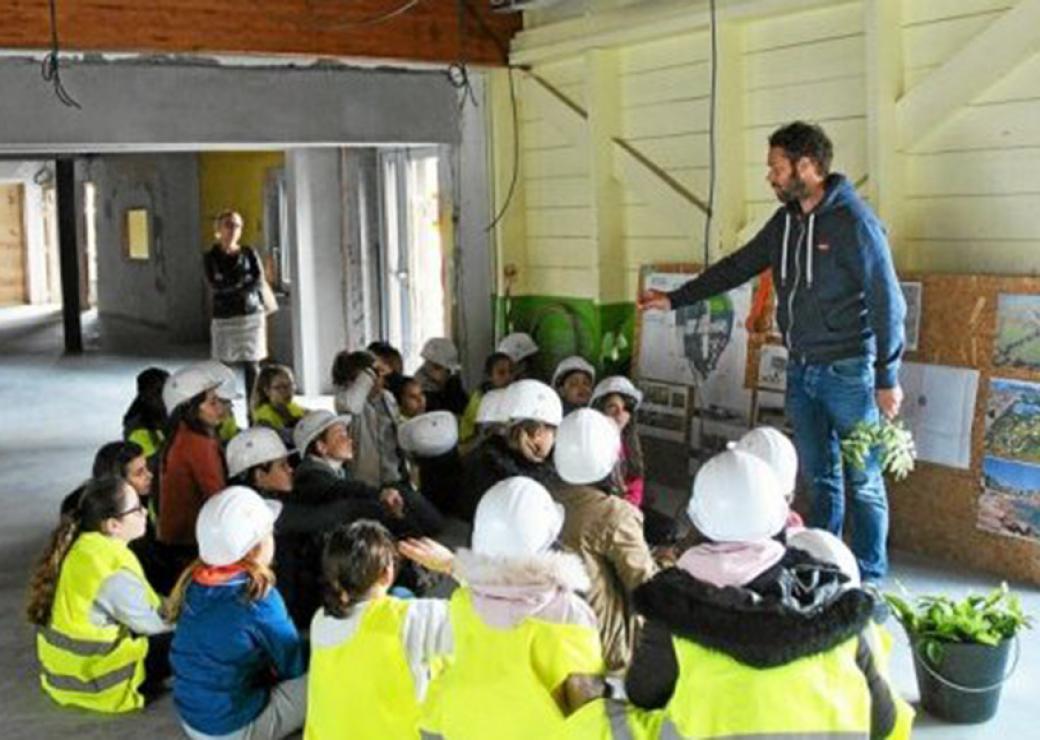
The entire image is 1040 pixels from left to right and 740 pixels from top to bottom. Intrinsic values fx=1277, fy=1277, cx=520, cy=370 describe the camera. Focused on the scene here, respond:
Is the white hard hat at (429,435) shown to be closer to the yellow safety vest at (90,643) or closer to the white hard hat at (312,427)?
the white hard hat at (312,427)

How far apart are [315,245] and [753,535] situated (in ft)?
27.1

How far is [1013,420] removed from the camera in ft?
15.9

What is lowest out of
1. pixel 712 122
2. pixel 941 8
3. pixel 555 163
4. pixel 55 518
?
pixel 55 518

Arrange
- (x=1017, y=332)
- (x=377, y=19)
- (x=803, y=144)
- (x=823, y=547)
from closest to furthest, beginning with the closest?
(x=823, y=547) < (x=803, y=144) < (x=1017, y=332) < (x=377, y=19)

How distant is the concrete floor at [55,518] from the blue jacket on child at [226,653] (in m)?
0.35

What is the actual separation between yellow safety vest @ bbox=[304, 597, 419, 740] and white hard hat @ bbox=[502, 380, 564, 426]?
1.36m

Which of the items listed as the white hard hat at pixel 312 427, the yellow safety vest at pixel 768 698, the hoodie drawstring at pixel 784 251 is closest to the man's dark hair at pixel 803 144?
the hoodie drawstring at pixel 784 251

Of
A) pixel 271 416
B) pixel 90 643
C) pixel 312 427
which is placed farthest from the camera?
pixel 271 416

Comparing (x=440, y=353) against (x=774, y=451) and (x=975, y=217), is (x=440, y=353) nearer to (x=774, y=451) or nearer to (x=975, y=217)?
(x=975, y=217)

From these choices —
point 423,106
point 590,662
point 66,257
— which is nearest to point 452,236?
point 423,106

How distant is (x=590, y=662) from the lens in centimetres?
276

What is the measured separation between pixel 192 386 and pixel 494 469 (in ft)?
4.96

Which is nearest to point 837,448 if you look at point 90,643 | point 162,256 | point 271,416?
point 90,643

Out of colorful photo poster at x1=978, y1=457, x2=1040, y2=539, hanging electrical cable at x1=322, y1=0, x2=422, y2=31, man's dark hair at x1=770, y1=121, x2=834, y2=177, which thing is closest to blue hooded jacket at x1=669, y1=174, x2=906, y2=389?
man's dark hair at x1=770, y1=121, x2=834, y2=177
